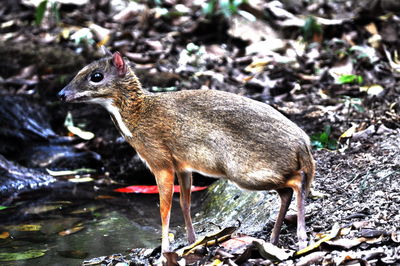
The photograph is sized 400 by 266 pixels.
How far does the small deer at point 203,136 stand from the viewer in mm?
4574

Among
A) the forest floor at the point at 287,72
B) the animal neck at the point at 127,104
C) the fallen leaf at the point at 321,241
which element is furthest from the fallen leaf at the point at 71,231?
the fallen leaf at the point at 321,241

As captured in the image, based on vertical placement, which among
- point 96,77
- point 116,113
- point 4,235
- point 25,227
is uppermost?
point 96,77

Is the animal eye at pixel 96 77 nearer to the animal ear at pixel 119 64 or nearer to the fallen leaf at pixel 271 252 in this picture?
the animal ear at pixel 119 64

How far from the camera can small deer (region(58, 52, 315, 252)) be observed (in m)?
4.57

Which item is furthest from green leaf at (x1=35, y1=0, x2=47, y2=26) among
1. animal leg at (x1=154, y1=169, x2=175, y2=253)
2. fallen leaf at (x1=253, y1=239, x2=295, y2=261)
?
fallen leaf at (x1=253, y1=239, x2=295, y2=261)

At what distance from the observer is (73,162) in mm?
9148

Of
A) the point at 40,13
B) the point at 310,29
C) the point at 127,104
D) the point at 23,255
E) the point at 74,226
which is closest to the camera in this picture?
the point at 127,104

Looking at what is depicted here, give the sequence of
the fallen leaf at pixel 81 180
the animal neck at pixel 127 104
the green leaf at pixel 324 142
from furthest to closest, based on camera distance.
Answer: the fallen leaf at pixel 81 180
the green leaf at pixel 324 142
the animal neck at pixel 127 104

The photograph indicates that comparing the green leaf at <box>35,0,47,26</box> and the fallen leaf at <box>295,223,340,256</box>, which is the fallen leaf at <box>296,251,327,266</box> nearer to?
the fallen leaf at <box>295,223,340,256</box>

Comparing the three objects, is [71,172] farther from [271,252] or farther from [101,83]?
[271,252]

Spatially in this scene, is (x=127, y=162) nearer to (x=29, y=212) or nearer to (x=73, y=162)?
(x=73, y=162)

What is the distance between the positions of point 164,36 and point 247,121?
24.5 feet

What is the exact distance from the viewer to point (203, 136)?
16.3 ft

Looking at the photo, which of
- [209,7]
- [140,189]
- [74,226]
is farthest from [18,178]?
[209,7]
